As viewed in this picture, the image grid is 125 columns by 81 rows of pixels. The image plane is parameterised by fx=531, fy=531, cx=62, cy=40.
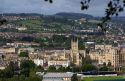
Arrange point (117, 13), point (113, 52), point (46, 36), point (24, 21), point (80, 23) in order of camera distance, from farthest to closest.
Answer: point (80, 23) < point (24, 21) < point (46, 36) < point (113, 52) < point (117, 13)

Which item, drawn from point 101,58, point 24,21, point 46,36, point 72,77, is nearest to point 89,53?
point 101,58

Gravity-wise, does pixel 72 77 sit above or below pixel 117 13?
below

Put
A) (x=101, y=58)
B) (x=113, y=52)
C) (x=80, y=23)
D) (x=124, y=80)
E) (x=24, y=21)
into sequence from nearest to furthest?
(x=124, y=80)
(x=113, y=52)
(x=101, y=58)
(x=24, y=21)
(x=80, y=23)

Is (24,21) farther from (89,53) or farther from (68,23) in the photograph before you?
(89,53)

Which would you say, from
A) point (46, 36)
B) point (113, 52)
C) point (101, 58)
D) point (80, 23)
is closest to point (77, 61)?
point (113, 52)

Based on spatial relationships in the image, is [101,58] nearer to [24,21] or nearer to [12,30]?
[12,30]

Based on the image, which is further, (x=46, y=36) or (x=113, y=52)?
(x=46, y=36)

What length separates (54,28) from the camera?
119m

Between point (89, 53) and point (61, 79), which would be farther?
point (89, 53)

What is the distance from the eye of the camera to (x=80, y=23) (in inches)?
5271

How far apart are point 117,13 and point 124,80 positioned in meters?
35.9

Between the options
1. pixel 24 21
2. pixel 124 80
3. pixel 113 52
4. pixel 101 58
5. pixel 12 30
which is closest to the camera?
pixel 124 80

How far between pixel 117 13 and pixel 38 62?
56248 mm

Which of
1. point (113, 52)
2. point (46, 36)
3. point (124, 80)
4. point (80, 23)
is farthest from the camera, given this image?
point (80, 23)
